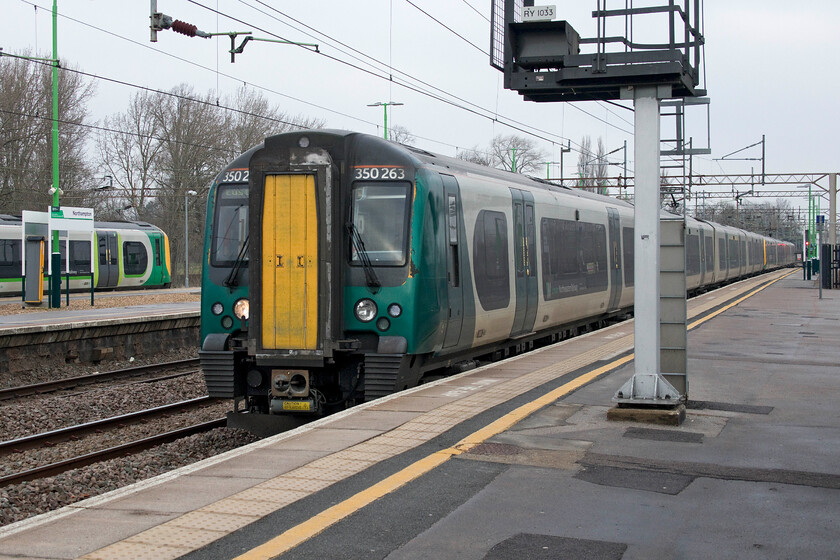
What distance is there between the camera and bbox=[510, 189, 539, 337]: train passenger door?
532 inches

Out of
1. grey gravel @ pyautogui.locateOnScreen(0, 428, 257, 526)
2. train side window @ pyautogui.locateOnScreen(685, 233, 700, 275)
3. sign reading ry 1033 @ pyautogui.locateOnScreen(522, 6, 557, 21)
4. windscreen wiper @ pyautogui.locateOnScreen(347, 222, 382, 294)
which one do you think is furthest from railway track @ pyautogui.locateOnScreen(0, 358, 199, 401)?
train side window @ pyautogui.locateOnScreen(685, 233, 700, 275)

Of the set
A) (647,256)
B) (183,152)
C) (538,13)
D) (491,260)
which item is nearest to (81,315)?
(491,260)

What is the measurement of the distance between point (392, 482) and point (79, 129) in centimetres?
4336

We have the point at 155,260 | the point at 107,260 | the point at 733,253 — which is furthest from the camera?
the point at 733,253

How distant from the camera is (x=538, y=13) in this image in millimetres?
8328

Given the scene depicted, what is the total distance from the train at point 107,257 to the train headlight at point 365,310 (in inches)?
931

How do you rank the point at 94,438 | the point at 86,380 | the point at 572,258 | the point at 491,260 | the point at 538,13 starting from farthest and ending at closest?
the point at 572,258
the point at 86,380
the point at 491,260
the point at 94,438
the point at 538,13

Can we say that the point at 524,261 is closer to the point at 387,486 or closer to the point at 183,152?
the point at 387,486

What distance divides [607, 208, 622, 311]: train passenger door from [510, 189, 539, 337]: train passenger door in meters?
5.84

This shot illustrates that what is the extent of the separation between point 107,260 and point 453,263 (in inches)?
1110

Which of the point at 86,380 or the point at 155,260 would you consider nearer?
the point at 86,380

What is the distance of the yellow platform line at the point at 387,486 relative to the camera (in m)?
4.77

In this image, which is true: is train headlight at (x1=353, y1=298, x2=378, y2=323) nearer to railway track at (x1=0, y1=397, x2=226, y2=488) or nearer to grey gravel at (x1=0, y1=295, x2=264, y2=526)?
grey gravel at (x1=0, y1=295, x2=264, y2=526)

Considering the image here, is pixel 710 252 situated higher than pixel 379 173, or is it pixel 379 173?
pixel 379 173
